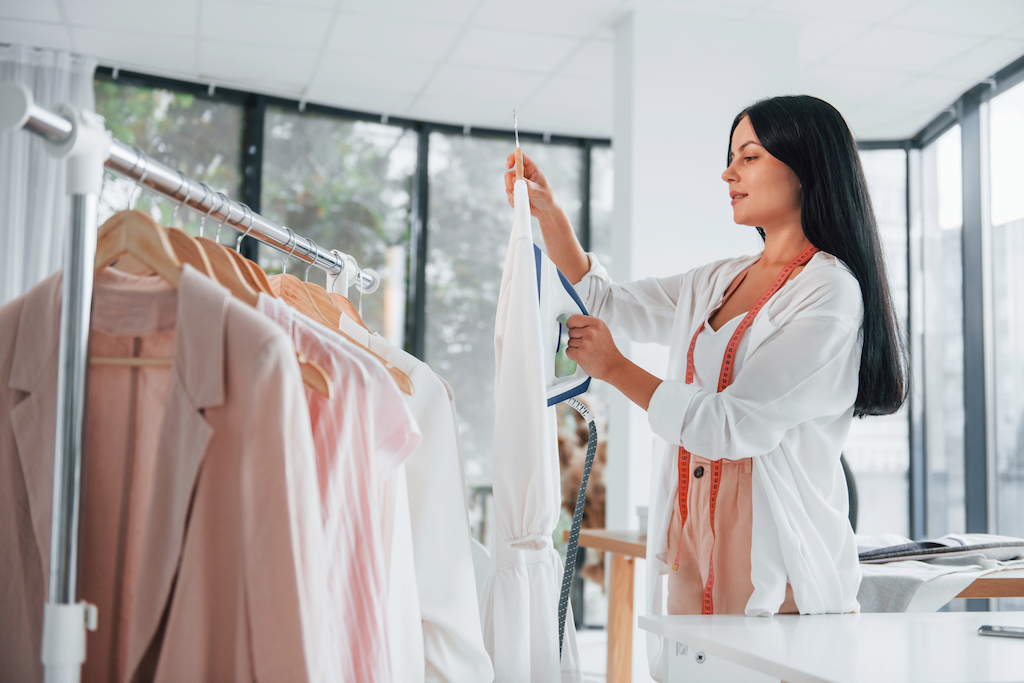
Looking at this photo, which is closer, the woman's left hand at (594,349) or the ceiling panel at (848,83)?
the woman's left hand at (594,349)

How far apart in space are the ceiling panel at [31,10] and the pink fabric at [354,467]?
2.60 m

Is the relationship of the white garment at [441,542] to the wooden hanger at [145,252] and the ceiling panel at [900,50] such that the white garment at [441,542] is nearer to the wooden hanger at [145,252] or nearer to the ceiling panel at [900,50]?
the wooden hanger at [145,252]

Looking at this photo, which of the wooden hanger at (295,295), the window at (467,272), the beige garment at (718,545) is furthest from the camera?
the window at (467,272)

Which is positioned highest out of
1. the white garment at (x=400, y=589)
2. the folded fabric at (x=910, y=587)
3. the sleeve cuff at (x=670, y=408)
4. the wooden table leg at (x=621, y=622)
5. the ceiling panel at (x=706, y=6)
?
the ceiling panel at (x=706, y=6)

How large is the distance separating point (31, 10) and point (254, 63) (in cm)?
79

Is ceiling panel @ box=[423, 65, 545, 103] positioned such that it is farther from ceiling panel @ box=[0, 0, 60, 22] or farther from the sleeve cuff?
the sleeve cuff

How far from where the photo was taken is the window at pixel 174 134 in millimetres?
3369

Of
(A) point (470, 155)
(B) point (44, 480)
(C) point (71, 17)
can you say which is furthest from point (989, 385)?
(C) point (71, 17)

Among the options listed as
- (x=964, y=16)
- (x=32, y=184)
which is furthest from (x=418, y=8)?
(x=964, y=16)

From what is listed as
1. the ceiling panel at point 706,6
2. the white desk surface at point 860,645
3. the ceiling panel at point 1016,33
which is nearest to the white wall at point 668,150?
the ceiling panel at point 706,6

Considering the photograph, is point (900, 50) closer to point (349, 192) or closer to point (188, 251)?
point (349, 192)

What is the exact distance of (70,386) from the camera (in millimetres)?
678

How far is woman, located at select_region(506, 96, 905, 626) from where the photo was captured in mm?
1225

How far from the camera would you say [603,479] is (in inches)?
151
